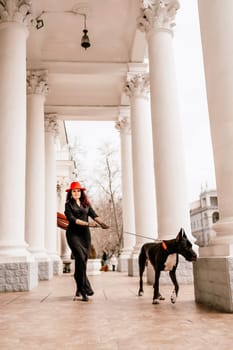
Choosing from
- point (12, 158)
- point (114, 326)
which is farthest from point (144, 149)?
point (114, 326)

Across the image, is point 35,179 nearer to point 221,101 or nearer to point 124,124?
point 124,124

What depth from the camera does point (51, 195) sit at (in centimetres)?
3684

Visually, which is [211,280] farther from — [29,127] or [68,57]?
[68,57]

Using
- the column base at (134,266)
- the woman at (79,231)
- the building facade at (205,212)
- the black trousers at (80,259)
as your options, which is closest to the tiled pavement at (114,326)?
the black trousers at (80,259)

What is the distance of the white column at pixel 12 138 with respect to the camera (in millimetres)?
17359

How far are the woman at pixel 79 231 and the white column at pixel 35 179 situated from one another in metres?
13.5

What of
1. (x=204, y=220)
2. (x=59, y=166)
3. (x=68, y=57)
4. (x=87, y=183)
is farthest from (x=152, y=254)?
(x=204, y=220)

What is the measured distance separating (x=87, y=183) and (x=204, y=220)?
105570mm

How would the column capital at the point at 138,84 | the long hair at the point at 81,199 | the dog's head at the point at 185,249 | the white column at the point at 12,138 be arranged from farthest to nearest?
1. the column capital at the point at 138,84
2. the white column at the point at 12,138
3. the long hair at the point at 81,199
4. the dog's head at the point at 185,249

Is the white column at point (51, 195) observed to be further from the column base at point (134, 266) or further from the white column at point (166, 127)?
the white column at point (166, 127)

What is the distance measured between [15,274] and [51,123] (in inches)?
982

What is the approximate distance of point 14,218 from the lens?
17.5 metres

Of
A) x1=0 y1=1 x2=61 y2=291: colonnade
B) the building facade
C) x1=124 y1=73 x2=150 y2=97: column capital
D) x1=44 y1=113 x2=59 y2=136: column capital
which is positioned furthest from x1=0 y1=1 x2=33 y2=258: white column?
the building facade

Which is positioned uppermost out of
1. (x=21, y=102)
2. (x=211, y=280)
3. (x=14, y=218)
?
(x=21, y=102)
